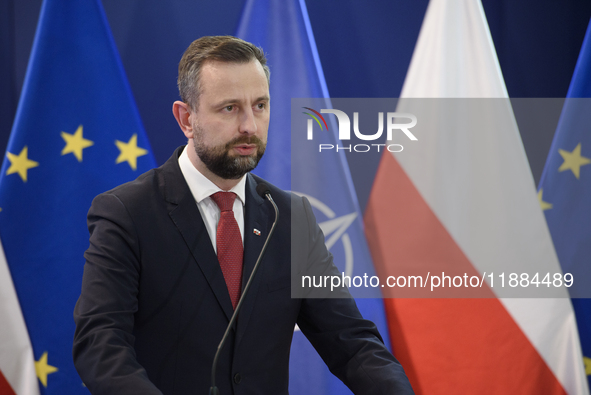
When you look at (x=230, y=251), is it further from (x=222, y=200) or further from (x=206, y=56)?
(x=206, y=56)

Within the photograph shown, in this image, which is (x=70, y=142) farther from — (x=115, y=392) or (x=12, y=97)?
(x=115, y=392)

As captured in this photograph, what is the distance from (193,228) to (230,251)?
0.40 feet

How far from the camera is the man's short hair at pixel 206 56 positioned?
142 cm

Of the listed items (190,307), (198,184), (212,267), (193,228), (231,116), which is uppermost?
(231,116)

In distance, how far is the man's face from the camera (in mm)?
1396

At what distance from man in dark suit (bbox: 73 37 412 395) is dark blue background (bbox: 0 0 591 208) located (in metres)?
0.98

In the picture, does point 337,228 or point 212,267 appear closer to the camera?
point 212,267

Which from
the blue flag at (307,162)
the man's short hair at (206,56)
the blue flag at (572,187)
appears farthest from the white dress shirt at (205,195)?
the blue flag at (572,187)

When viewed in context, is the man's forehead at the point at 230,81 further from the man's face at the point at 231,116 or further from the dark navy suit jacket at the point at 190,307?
the dark navy suit jacket at the point at 190,307


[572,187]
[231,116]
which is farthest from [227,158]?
[572,187]

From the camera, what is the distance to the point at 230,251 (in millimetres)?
1429

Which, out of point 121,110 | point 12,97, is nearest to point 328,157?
point 121,110

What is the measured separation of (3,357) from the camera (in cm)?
200

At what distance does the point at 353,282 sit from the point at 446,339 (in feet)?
1.52
